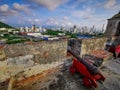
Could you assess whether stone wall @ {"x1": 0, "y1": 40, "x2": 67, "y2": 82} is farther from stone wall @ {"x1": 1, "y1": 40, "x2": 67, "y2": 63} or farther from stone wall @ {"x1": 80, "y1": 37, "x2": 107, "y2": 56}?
stone wall @ {"x1": 80, "y1": 37, "x2": 107, "y2": 56}

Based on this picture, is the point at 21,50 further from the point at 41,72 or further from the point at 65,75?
the point at 65,75

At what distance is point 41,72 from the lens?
10.9 ft

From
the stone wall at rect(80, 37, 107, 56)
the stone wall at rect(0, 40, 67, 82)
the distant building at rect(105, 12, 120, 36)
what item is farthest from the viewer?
the distant building at rect(105, 12, 120, 36)

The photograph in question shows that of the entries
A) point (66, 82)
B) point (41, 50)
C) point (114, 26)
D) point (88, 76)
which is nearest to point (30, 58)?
point (41, 50)

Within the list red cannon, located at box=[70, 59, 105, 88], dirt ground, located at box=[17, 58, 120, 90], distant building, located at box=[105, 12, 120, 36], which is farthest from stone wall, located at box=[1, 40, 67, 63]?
distant building, located at box=[105, 12, 120, 36]

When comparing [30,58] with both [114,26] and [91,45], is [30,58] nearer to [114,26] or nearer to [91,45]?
[91,45]

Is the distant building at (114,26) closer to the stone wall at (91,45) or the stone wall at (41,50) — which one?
the stone wall at (91,45)

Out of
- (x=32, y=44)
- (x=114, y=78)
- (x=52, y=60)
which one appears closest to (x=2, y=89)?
(x=32, y=44)

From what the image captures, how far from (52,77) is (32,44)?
1.42 m

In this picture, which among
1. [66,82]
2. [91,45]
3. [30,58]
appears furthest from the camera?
[91,45]

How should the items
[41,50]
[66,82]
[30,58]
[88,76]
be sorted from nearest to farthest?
1. [88,76]
2. [30,58]
3. [66,82]
4. [41,50]

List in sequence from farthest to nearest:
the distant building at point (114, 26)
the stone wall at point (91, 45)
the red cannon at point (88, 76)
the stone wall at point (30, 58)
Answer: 1. the distant building at point (114, 26)
2. the stone wall at point (91, 45)
3. the red cannon at point (88, 76)
4. the stone wall at point (30, 58)

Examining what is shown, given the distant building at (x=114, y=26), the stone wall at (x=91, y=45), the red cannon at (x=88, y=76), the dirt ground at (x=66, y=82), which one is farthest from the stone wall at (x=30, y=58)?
the distant building at (x=114, y=26)

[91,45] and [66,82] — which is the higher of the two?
[91,45]
